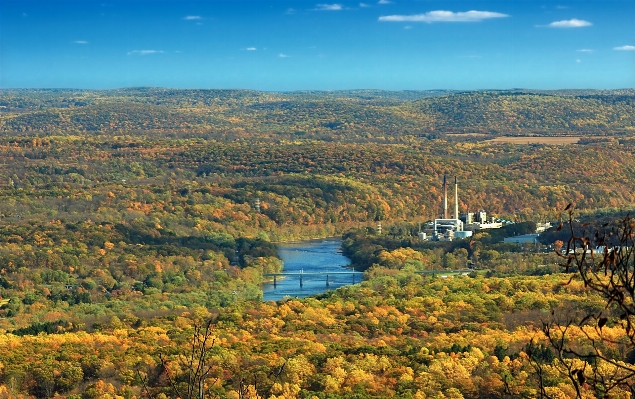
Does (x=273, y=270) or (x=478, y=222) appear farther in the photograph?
A: (x=478, y=222)

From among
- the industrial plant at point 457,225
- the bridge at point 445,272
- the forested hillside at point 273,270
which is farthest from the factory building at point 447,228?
the bridge at point 445,272

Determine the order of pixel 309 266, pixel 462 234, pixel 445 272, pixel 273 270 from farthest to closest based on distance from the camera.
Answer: pixel 462 234, pixel 309 266, pixel 273 270, pixel 445 272

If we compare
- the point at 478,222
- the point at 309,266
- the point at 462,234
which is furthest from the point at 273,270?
the point at 478,222

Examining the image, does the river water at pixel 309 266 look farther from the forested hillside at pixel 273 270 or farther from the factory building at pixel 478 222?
the factory building at pixel 478 222

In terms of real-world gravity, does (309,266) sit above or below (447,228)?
above

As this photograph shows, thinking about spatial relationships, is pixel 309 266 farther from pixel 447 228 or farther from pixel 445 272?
pixel 447 228

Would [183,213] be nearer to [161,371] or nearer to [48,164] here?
[48,164]

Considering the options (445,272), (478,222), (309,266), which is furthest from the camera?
(478,222)

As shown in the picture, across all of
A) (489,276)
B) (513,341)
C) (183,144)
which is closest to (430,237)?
(489,276)
